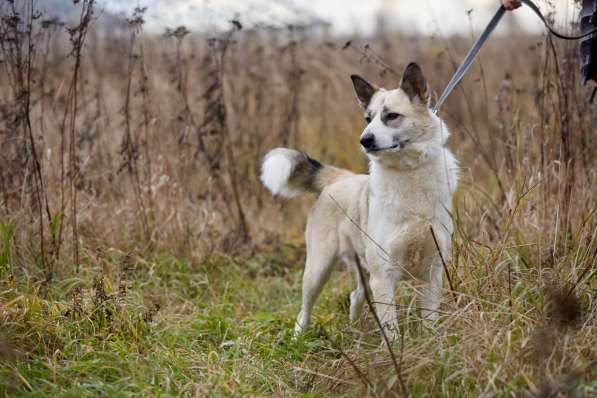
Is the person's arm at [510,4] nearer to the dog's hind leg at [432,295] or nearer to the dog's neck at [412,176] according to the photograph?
the dog's neck at [412,176]

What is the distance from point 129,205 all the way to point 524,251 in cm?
302

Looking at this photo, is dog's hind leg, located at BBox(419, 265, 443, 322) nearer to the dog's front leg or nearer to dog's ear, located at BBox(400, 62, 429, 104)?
the dog's front leg

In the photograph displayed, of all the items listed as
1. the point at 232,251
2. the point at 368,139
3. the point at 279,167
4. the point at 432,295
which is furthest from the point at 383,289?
the point at 232,251

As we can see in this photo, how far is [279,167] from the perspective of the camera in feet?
14.8

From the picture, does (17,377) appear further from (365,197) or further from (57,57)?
(57,57)

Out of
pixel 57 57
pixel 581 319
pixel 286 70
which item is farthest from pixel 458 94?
pixel 581 319

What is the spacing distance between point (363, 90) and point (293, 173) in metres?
0.79

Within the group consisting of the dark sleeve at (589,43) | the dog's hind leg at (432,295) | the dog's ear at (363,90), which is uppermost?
the dark sleeve at (589,43)

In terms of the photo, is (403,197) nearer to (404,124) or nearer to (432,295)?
(404,124)

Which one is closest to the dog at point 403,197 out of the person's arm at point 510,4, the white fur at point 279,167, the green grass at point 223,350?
the green grass at point 223,350

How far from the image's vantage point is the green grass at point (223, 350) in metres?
2.91

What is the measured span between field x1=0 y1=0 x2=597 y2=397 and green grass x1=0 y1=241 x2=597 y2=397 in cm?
1

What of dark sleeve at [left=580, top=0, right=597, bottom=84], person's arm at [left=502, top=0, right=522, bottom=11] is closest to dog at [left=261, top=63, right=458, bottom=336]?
person's arm at [left=502, top=0, right=522, bottom=11]

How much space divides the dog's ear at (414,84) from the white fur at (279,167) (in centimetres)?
92
